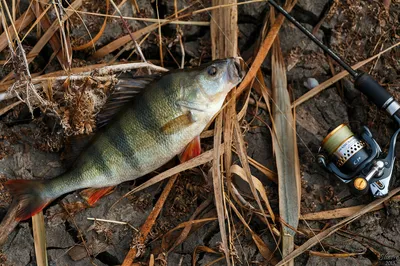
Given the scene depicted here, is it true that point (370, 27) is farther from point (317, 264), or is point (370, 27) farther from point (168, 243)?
point (168, 243)

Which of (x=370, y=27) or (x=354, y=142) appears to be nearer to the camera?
(x=354, y=142)

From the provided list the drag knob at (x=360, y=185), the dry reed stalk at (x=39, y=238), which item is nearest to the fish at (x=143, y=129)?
the dry reed stalk at (x=39, y=238)

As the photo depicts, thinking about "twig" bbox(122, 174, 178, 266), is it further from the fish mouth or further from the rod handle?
the rod handle

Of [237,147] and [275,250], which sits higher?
[237,147]

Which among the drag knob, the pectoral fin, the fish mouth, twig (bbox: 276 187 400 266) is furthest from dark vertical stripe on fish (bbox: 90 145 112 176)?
the drag knob

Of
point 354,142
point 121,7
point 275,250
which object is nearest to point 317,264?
point 275,250

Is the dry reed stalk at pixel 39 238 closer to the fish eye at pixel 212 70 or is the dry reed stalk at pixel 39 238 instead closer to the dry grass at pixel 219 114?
the dry grass at pixel 219 114

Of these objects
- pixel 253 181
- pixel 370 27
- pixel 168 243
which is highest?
pixel 370 27

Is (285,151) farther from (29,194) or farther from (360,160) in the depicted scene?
(29,194)
